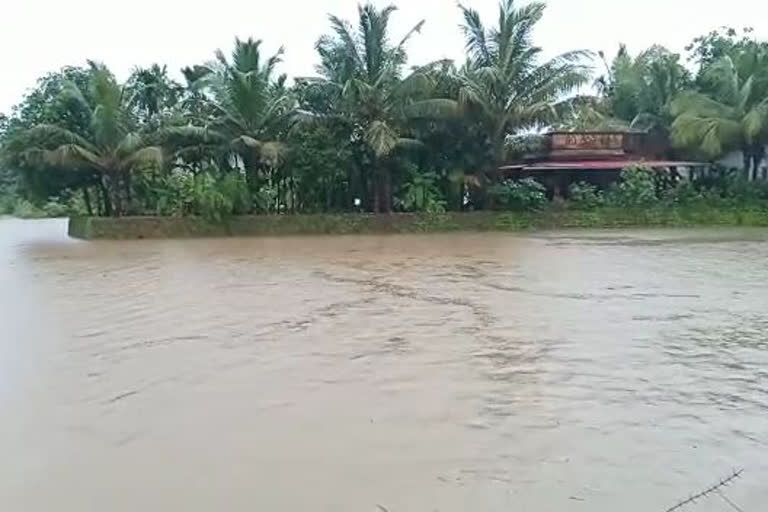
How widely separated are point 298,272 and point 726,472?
31.6 ft

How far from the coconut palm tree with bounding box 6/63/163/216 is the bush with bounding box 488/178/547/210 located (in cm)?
907

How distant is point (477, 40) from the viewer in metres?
22.7

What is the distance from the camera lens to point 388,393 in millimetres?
5340

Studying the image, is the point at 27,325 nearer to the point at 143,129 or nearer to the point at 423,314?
the point at 423,314

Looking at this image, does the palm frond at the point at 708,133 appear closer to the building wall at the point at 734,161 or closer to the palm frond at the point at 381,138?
the building wall at the point at 734,161

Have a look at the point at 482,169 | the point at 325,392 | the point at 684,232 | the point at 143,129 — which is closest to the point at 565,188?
the point at 482,169

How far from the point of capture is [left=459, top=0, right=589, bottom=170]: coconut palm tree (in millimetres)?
21844

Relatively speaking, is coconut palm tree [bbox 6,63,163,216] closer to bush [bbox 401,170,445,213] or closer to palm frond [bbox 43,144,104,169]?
palm frond [bbox 43,144,104,169]

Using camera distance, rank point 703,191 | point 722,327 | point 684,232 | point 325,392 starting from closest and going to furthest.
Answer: point 325,392
point 722,327
point 684,232
point 703,191

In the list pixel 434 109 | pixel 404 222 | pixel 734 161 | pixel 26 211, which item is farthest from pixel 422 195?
pixel 26 211

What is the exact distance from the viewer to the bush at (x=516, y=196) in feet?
76.2

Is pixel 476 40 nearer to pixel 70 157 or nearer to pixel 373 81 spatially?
pixel 373 81

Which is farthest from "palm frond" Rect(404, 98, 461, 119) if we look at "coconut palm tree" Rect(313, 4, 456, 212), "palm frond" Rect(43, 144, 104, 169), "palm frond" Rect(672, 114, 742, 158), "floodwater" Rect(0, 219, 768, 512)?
"floodwater" Rect(0, 219, 768, 512)

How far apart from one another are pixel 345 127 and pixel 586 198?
7.23 m
